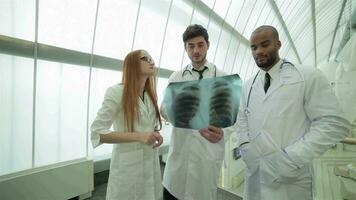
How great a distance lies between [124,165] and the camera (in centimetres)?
144

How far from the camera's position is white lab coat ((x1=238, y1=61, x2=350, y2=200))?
1.29 meters

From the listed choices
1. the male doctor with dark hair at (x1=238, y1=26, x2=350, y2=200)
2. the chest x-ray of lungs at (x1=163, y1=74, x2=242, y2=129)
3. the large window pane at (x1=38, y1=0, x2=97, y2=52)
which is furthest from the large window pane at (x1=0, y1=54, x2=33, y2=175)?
the male doctor with dark hair at (x1=238, y1=26, x2=350, y2=200)

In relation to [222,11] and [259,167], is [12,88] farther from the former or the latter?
[222,11]

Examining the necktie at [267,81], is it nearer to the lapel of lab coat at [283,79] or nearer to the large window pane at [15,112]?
the lapel of lab coat at [283,79]

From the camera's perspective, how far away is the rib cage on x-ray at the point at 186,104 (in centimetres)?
136

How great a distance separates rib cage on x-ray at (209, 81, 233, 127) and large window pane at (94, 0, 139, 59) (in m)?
2.87

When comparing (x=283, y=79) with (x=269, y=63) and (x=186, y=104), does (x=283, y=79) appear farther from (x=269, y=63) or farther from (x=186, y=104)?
(x=186, y=104)

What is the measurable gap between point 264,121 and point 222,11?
5984mm

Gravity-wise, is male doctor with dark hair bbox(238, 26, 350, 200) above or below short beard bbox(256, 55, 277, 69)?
below

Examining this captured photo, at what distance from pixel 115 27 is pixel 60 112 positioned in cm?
172

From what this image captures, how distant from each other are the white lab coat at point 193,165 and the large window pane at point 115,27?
2.60m

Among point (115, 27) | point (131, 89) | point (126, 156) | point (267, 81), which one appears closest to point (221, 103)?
point (267, 81)

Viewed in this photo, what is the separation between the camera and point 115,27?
156 inches

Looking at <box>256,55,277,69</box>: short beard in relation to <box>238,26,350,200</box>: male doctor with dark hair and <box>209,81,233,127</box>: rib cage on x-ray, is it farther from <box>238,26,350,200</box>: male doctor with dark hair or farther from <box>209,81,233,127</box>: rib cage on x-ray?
<box>209,81,233,127</box>: rib cage on x-ray
